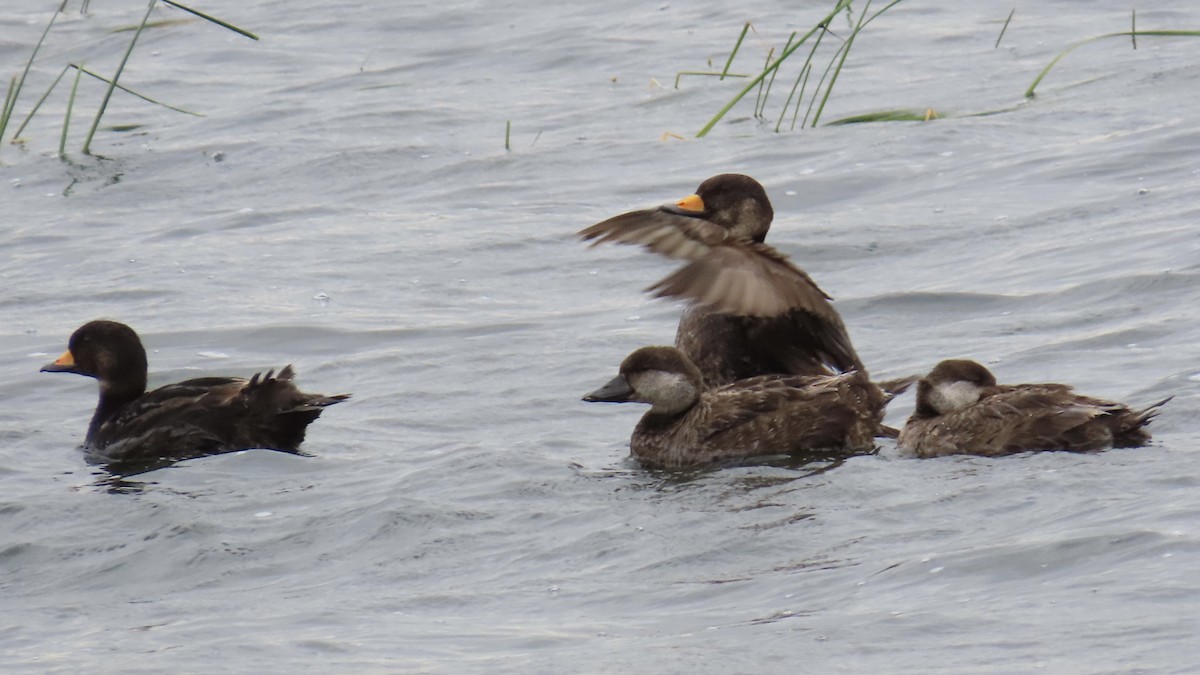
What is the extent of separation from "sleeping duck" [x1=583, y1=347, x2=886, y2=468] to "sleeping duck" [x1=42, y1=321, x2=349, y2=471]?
1408 millimetres

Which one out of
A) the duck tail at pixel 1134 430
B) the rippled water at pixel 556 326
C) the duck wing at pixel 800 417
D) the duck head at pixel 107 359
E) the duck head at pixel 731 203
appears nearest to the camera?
the rippled water at pixel 556 326

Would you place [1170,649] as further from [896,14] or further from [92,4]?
[92,4]

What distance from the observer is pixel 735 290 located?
8.55 metres

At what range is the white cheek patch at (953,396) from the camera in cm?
862

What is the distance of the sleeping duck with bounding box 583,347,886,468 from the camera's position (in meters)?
8.74

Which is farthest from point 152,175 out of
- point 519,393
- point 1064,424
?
point 1064,424

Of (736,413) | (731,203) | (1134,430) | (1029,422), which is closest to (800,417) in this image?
(736,413)

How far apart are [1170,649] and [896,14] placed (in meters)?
14.5

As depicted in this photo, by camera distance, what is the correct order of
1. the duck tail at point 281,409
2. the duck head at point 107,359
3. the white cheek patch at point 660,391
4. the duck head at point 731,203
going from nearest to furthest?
the white cheek patch at point 660,391 < the duck tail at point 281,409 < the duck head at point 107,359 < the duck head at point 731,203

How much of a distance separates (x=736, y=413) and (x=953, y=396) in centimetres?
96

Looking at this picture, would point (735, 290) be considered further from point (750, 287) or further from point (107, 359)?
point (107, 359)

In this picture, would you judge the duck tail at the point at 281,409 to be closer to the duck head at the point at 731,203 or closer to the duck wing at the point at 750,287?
the duck wing at the point at 750,287

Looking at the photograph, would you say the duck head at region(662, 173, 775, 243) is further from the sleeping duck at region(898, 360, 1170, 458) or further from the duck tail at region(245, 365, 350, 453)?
the duck tail at region(245, 365, 350, 453)

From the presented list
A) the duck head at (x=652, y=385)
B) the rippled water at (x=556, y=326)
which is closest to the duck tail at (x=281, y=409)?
the rippled water at (x=556, y=326)
